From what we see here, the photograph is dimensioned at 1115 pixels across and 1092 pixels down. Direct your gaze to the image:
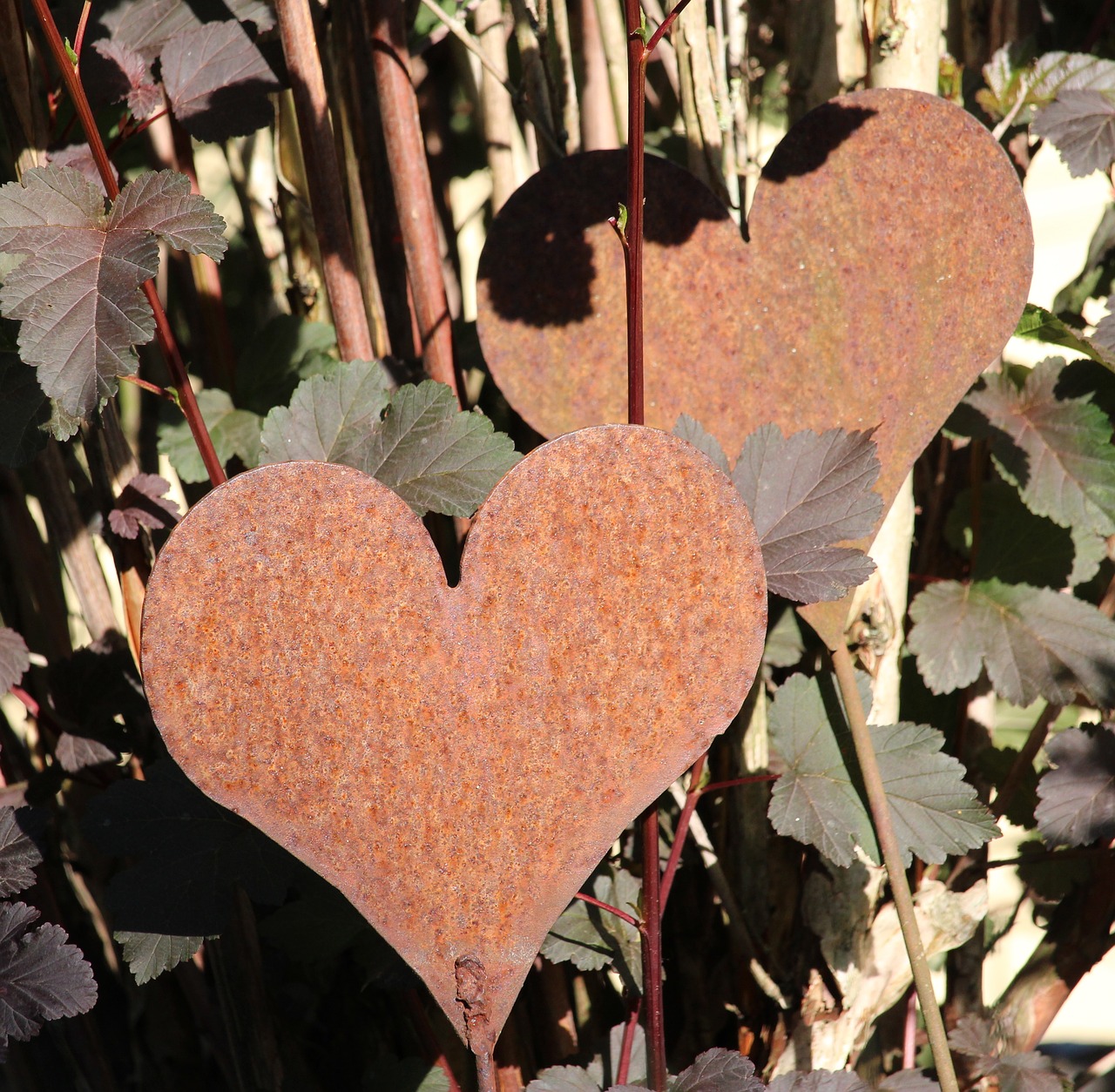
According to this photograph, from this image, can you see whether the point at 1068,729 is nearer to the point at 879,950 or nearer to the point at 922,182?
the point at 879,950

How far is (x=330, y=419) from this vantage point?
634 millimetres

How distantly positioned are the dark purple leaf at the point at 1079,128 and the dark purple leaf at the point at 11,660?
79 centimetres

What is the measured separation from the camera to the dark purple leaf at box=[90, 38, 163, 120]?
2.23 ft

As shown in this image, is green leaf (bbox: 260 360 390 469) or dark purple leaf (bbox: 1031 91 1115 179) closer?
green leaf (bbox: 260 360 390 469)

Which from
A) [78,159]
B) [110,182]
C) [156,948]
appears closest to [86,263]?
[110,182]

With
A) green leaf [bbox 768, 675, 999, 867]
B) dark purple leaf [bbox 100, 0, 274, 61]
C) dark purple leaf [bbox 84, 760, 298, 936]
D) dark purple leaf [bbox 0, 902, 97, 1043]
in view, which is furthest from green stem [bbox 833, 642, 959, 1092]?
dark purple leaf [bbox 100, 0, 274, 61]

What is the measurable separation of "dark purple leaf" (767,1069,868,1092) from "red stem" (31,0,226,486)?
1.62 ft

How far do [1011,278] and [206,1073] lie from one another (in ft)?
3.21

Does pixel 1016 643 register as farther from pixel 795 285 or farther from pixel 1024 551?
pixel 795 285

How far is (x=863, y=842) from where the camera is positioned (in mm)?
673

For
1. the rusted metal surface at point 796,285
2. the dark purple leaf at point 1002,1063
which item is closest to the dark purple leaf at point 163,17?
the rusted metal surface at point 796,285

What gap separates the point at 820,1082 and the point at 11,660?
1.92 ft

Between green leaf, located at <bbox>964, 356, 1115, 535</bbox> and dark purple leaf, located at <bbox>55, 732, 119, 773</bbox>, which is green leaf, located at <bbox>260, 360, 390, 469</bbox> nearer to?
dark purple leaf, located at <bbox>55, 732, 119, 773</bbox>

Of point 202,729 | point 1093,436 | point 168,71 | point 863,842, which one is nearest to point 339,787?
point 202,729
